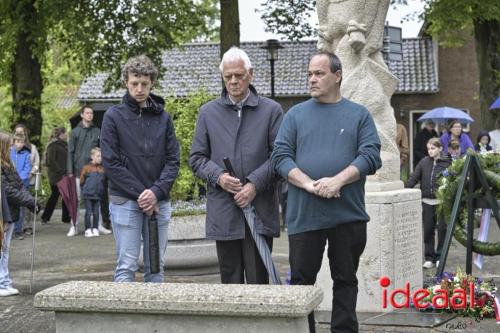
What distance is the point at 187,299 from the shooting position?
475 cm

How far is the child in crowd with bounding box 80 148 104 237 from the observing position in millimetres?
16391

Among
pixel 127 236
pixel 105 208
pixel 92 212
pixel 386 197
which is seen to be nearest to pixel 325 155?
pixel 127 236

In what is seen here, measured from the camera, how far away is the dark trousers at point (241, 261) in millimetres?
6465

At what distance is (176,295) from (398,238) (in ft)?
13.7

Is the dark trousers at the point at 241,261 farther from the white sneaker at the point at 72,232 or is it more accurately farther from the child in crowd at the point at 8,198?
the white sneaker at the point at 72,232

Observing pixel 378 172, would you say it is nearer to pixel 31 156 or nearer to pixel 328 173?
pixel 328 173

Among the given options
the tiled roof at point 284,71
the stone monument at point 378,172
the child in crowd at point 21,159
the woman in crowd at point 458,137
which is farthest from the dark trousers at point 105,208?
the tiled roof at point 284,71

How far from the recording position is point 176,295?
15.7ft

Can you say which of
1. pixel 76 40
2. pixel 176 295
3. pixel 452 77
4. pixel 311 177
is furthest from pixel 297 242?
pixel 452 77

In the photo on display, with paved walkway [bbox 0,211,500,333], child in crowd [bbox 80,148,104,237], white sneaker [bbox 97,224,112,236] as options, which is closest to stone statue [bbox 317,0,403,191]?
paved walkway [bbox 0,211,500,333]

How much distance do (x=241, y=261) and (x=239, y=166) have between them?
645 millimetres

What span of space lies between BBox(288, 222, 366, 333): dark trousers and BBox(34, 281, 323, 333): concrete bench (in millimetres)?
1163
